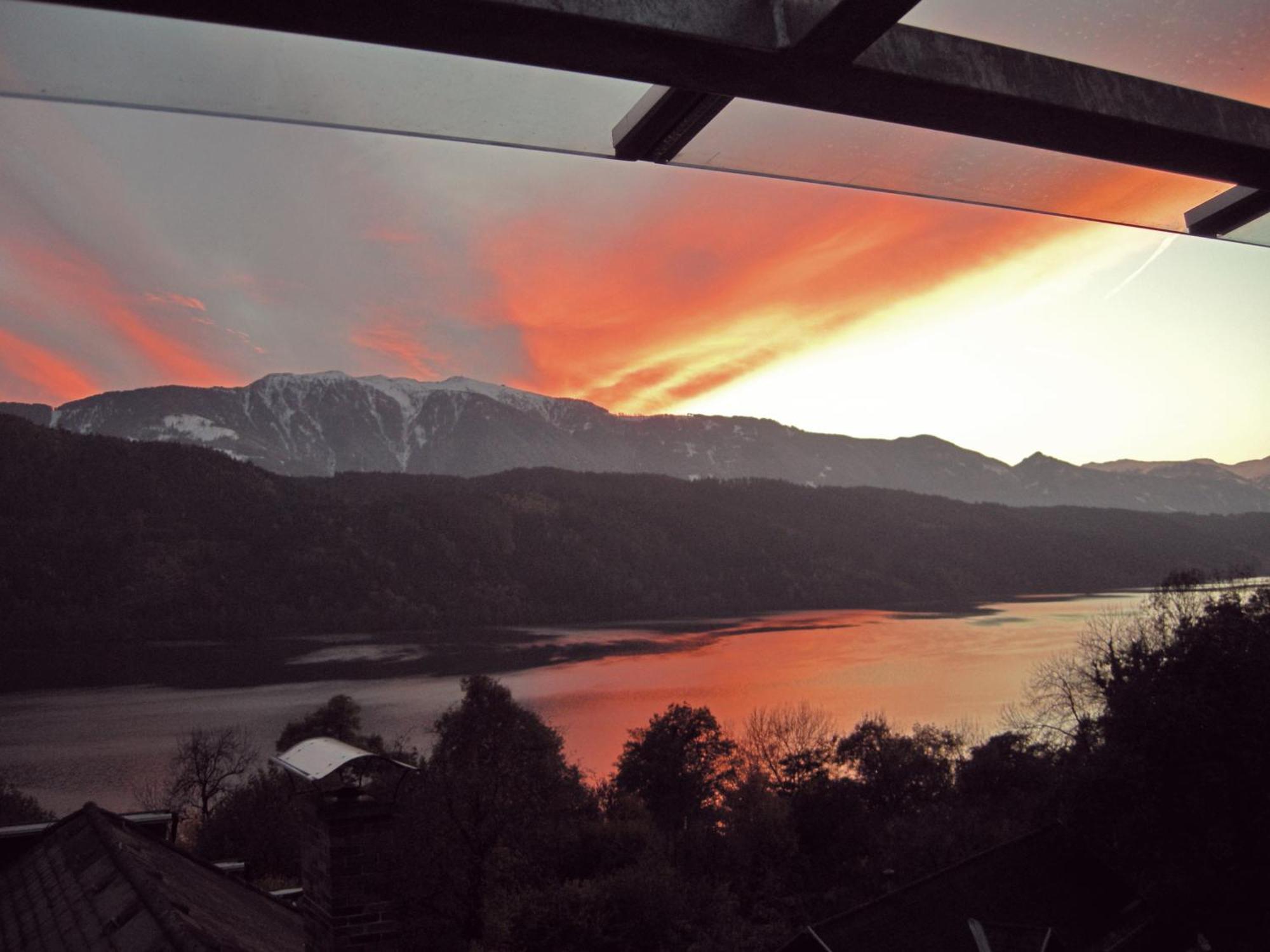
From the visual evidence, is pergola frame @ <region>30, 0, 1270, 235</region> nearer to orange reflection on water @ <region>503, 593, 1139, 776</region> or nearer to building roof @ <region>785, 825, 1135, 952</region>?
building roof @ <region>785, 825, 1135, 952</region>

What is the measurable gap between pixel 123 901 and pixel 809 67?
519cm

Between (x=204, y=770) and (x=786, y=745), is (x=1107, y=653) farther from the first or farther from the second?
(x=204, y=770)

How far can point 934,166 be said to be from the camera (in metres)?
1.13

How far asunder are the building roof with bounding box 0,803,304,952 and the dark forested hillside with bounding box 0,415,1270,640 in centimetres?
8174

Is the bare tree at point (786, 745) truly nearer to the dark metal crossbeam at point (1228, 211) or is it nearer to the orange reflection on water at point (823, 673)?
the orange reflection on water at point (823, 673)

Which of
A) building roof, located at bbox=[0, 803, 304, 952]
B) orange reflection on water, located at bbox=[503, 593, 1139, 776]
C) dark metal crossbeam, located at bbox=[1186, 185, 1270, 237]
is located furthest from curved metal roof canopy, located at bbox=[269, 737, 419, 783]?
orange reflection on water, located at bbox=[503, 593, 1139, 776]

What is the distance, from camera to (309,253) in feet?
520

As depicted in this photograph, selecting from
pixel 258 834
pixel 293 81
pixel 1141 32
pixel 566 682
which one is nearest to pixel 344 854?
pixel 293 81

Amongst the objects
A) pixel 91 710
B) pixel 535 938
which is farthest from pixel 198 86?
pixel 91 710

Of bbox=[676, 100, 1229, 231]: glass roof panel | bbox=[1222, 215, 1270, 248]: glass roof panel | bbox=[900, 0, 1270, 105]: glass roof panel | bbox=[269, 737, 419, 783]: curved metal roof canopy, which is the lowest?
bbox=[269, 737, 419, 783]: curved metal roof canopy

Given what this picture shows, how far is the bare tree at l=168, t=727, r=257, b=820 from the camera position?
132 feet

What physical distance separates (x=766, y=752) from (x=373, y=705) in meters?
30.5

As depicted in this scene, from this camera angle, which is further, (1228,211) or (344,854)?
(344,854)

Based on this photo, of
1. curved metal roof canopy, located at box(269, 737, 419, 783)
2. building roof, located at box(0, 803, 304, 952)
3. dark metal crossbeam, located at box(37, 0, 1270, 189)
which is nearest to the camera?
dark metal crossbeam, located at box(37, 0, 1270, 189)
